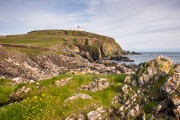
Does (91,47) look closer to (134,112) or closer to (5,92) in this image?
(5,92)

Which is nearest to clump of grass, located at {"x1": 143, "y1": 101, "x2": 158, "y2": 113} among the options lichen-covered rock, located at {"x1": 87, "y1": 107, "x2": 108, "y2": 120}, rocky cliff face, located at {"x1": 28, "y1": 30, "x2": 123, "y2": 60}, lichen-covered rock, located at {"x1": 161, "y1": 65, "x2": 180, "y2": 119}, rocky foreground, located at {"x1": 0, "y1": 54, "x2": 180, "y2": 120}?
rocky foreground, located at {"x1": 0, "y1": 54, "x2": 180, "y2": 120}

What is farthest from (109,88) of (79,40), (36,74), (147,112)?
(79,40)

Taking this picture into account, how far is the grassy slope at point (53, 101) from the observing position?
65.4ft

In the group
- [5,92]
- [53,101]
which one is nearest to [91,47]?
[5,92]

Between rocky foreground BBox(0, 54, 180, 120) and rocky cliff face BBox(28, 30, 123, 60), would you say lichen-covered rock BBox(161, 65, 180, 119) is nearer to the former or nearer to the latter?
rocky foreground BBox(0, 54, 180, 120)

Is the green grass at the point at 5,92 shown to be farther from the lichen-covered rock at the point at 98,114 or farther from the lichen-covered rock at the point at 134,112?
the lichen-covered rock at the point at 134,112

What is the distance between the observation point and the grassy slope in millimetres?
19938

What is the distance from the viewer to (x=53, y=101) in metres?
21.2

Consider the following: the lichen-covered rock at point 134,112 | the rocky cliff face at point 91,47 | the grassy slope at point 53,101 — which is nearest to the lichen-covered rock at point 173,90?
the lichen-covered rock at point 134,112

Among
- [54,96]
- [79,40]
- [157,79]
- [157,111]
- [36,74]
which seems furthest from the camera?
[79,40]

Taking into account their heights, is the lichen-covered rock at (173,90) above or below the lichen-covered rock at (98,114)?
above

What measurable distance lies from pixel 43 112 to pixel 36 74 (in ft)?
122

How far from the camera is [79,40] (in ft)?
513

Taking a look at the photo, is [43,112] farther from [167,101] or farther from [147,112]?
[167,101]
